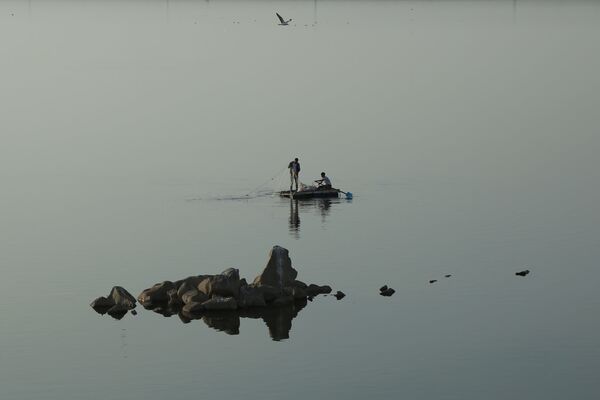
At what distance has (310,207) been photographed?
313 ft

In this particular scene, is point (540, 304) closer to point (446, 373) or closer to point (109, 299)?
point (446, 373)

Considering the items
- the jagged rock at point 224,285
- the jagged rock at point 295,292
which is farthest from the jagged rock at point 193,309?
the jagged rock at point 295,292

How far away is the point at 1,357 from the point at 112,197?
132 ft

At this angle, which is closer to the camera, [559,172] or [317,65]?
[559,172]

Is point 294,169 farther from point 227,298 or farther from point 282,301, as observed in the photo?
point 227,298

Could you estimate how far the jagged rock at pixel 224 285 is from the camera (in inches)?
2677

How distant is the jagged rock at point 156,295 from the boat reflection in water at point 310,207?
19499mm

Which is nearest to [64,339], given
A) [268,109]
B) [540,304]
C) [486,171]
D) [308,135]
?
[540,304]

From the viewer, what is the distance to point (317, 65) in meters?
181

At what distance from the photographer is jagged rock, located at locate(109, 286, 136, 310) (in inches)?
2684

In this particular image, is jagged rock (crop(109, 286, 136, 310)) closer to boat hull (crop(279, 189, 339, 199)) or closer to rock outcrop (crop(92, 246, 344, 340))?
rock outcrop (crop(92, 246, 344, 340))

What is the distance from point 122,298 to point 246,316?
5.91 metres

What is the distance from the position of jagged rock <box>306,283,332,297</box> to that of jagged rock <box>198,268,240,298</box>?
167 inches

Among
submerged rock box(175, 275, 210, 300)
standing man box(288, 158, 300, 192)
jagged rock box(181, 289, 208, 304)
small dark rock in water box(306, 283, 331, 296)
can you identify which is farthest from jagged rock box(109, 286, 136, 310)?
standing man box(288, 158, 300, 192)
